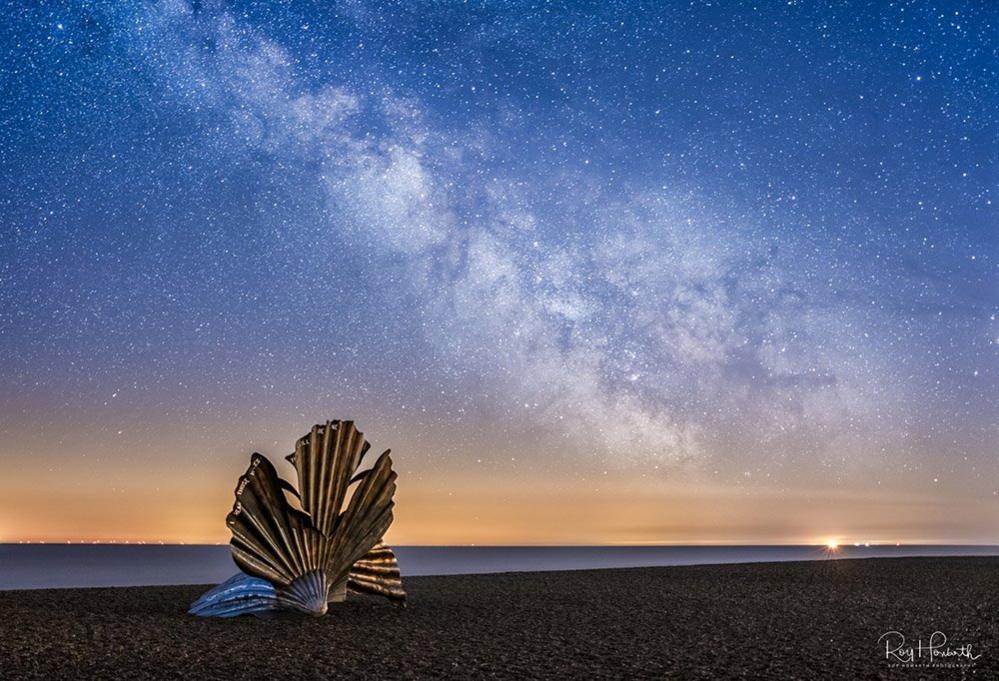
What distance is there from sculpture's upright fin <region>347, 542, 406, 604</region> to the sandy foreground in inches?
11.3

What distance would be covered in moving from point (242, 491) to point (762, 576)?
1612cm

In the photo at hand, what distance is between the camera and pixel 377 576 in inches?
542

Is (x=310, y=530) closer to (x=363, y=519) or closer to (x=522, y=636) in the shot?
(x=363, y=519)

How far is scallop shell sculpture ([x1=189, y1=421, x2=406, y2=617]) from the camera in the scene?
1225cm

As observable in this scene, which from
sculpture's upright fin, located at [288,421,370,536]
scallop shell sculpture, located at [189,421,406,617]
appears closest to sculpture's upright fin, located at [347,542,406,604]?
scallop shell sculpture, located at [189,421,406,617]

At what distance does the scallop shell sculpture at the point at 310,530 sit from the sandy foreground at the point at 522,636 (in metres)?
0.42

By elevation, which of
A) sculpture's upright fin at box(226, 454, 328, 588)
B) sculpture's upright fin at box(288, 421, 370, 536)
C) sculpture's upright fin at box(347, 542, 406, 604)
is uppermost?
sculpture's upright fin at box(288, 421, 370, 536)

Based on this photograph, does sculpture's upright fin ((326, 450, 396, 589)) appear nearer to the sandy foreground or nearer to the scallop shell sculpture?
the scallop shell sculpture

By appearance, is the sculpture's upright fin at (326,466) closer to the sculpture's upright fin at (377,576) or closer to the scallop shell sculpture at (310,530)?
the scallop shell sculpture at (310,530)

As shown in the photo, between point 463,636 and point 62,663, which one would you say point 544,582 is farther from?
point 62,663

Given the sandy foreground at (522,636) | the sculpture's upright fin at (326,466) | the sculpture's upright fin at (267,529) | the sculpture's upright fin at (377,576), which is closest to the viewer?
the sandy foreground at (522,636)

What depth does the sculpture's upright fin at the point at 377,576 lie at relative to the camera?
535 inches

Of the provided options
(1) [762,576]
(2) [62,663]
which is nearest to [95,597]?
(2) [62,663]

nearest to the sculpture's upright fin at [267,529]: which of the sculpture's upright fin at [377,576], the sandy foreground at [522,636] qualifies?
the sandy foreground at [522,636]
